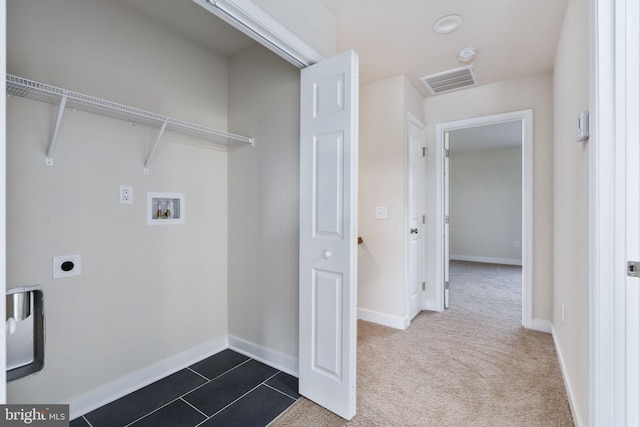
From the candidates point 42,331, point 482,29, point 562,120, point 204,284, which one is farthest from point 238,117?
point 562,120

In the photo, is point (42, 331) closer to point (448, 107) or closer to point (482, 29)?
point (482, 29)

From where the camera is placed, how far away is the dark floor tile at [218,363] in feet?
7.08

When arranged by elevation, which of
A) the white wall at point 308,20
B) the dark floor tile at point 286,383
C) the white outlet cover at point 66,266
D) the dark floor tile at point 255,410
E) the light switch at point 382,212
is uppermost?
the white wall at point 308,20

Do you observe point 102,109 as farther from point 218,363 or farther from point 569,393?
point 569,393

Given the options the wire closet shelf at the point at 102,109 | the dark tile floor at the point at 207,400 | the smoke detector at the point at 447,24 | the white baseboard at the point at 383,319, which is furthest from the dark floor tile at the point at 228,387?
the smoke detector at the point at 447,24

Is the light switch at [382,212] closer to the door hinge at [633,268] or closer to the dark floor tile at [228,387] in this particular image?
the dark floor tile at [228,387]

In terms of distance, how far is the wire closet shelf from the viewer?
4.60ft

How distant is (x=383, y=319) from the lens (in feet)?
10.1

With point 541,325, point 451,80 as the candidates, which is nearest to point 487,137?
point 451,80

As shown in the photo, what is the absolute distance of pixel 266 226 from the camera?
7.47 feet

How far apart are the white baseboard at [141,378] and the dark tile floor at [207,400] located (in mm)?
36

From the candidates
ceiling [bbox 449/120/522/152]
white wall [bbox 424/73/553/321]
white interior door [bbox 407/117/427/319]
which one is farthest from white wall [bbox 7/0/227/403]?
ceiling [bbox 449/120/522/152]

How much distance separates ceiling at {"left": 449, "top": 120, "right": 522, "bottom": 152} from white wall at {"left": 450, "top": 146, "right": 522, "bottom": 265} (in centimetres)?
25

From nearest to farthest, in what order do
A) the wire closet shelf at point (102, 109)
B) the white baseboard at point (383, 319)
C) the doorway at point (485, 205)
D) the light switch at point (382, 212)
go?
the wire closet shelf at point (102, 109) → the white baseboard at point (383, 319) → the light switch at point (382, 212) → the doorway at point (485, 205)
